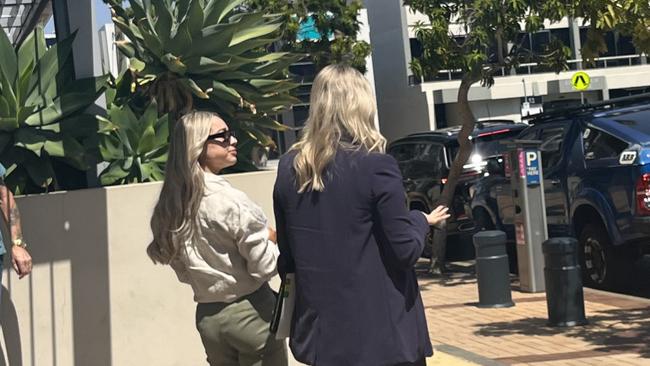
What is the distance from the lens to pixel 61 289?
6363mm

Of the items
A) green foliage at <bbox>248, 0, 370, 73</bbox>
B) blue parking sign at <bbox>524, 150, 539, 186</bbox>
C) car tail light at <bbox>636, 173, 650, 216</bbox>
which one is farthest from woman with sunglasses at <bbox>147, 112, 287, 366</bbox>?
green foliage at <bbox>248, 0, 370, 73</bbox>

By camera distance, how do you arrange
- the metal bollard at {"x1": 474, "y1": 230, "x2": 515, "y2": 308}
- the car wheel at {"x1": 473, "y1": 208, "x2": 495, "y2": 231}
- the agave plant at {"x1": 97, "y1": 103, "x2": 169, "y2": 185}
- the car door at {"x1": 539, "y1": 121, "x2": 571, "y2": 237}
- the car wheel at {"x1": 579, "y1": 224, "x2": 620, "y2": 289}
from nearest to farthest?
the agave plant at {"x1": 97, "y1": 103, "x2": 169, "y2": 185}, the metal bollard at {"x1": 474, "y1": 230, "x2": 515, "y2": 308}, the car wheel at {"x1": 579, "y1": 224, "x2": 620, "y2": 289}, the car door at {"x1": 539, "y1": 121, "x2": 571, "y2": 237}, the car wheel at {"x1": 473, "y1": 208, "x2": 495, "y2": 231}

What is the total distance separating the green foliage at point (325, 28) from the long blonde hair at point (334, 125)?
16466mm

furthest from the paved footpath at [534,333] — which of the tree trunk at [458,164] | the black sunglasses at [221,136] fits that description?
the black sunglasses at [221,136]

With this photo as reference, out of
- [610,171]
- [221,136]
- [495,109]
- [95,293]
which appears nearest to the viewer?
[221,136]

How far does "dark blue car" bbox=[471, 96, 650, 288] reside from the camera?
9.96 metres

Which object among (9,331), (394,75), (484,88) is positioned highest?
(394,75)

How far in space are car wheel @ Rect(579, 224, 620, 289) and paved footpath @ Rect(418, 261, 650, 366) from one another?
0.21 meters

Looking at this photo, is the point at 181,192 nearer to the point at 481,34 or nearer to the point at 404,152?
the point at 481,34

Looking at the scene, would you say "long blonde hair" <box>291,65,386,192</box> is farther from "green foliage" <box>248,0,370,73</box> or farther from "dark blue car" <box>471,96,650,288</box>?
"green foliage" <box>248,0,370,73</box>

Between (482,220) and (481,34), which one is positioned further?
(482,220)

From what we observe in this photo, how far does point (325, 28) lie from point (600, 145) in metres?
12.8

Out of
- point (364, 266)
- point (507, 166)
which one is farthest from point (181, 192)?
point (507, 166)

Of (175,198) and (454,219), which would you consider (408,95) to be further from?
(175,198)
